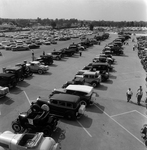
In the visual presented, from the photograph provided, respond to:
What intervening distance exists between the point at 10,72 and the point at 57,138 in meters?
10.7

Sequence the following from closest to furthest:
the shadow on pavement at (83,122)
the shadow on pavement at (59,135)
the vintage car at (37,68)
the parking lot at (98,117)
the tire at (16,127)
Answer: the parking lot at (98,117)
the shadow on pavement at (59,135)
the tire at (16,127)
the shadow on pavement at (83,122)
the vintage car at (37,68)

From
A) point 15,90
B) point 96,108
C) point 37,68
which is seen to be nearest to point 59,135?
point 96,108

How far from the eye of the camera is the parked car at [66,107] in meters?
10.8

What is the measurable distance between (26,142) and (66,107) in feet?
12.4

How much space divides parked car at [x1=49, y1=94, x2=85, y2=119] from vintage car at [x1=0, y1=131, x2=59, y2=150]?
3288 millimetres

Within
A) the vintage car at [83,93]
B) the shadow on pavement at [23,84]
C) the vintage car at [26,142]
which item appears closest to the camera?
the vintage car at [26,142]

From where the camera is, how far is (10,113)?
1191cm

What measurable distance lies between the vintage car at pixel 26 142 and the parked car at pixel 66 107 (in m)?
3.29

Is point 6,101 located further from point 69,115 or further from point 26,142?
point 26,142

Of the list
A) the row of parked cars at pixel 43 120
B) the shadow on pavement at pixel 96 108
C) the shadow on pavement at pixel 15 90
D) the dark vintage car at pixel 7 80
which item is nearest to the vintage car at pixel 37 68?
the shadow on pavement at pixel 15 90

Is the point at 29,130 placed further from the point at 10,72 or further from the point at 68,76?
the point at 68,76

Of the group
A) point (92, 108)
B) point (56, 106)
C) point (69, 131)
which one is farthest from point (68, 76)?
point (69, 131)

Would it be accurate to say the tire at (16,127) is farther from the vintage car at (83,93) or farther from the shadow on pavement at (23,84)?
the shadow on pavement at (23,84)

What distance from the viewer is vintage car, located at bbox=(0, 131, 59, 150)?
7.23 m
